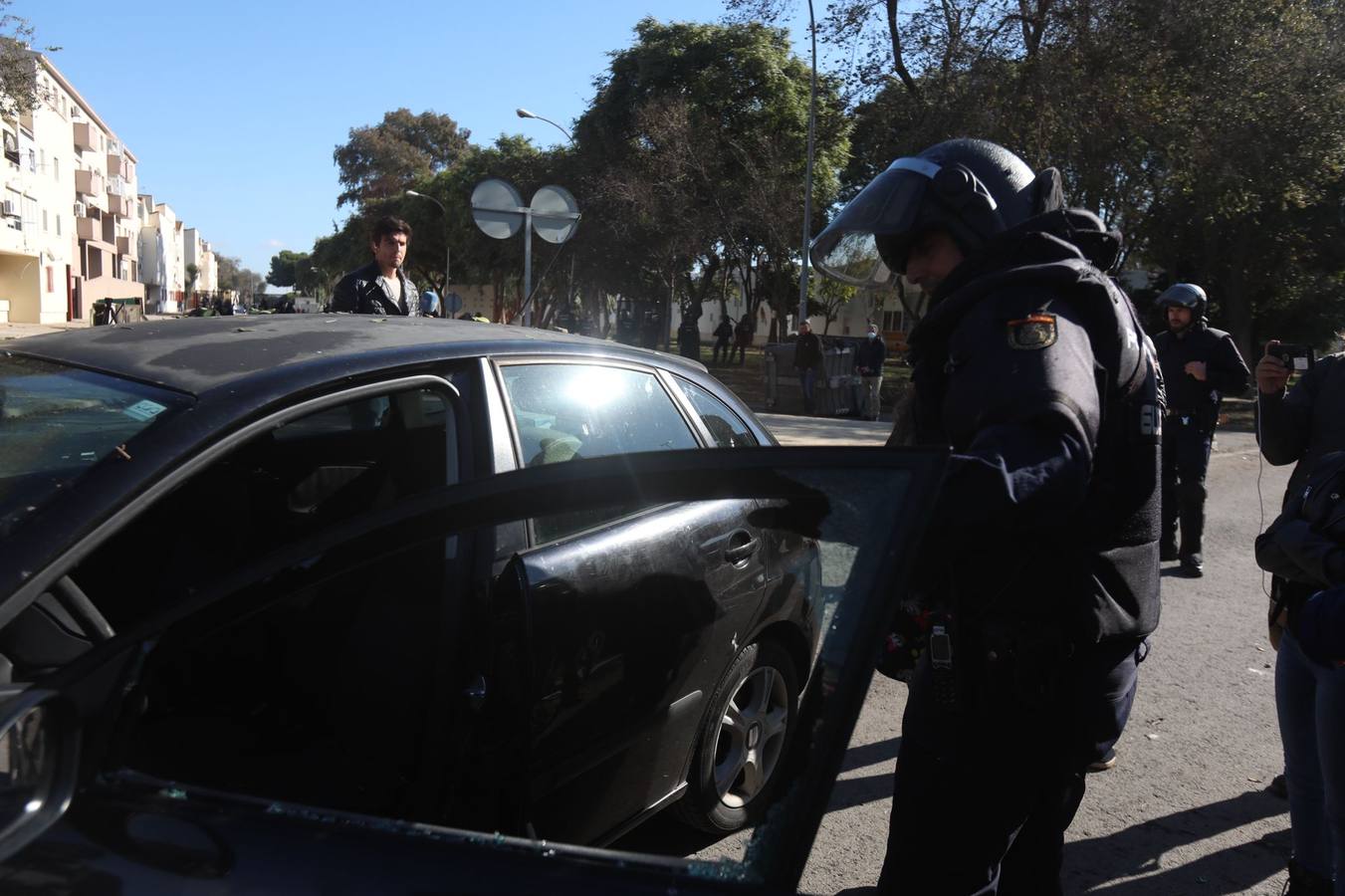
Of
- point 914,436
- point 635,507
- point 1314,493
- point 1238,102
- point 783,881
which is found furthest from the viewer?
point 1238,102

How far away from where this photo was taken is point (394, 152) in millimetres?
59062

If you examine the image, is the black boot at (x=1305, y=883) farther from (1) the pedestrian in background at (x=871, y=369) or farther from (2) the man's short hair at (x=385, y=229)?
(1) the pedestrian in background at (x=871, y=369)

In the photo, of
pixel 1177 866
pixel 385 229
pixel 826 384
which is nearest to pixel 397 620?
pixel 1177 866

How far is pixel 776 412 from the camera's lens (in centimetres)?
1730

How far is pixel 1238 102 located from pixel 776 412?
931cm

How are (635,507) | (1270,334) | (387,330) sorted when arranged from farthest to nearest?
(1270,334) < (387,330) < (635,507)

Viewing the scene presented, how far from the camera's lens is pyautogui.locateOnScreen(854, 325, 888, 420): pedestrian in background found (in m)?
16.2

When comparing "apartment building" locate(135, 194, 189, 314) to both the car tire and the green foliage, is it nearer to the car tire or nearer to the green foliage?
the green foliage

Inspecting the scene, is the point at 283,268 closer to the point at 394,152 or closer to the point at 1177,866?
the point at 394,152

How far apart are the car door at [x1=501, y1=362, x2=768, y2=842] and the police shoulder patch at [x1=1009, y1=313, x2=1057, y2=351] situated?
1.72ft

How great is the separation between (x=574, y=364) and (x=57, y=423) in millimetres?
1232

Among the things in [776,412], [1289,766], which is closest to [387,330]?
[1289,766]

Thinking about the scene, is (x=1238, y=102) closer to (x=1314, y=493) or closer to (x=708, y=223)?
(x=708, y=223)

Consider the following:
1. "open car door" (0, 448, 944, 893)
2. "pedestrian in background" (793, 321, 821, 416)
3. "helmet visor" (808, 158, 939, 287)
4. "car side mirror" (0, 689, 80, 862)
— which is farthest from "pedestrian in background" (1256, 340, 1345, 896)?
"pedestrian in background" (793, 321, 821, 416)
